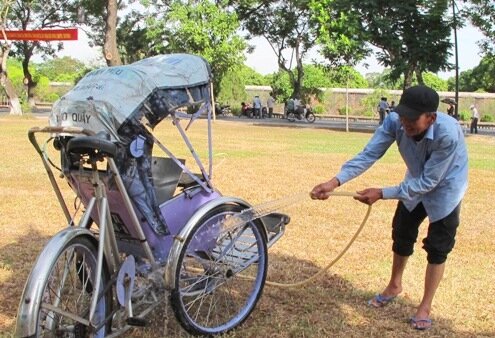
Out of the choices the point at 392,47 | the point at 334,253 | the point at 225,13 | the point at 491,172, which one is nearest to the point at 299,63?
the point at 225,13

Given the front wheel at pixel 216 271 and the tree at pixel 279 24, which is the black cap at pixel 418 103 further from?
the tree at pixel 279 24

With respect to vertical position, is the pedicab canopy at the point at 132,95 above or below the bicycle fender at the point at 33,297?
above

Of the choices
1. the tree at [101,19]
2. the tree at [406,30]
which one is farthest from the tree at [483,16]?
the tree at [101,19]

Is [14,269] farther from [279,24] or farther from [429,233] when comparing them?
[279,24]

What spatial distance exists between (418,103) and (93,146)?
6.18 feet

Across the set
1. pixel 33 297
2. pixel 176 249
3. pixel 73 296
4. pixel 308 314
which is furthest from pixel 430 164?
pixel 33 297

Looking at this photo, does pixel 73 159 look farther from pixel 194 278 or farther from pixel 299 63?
pixel 299 63

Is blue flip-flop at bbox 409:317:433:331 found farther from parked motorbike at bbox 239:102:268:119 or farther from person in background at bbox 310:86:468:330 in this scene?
parked motorbike at bbox 239:102:268:119

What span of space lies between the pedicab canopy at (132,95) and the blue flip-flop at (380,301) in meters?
1.96

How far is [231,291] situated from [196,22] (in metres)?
30.4

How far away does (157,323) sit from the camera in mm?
3725

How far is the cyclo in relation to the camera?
114 inches

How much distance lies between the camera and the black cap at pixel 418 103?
3.39 meters

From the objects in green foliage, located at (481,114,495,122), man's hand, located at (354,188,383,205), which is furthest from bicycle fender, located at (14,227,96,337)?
green foliage, located at (481,114,495,122)
